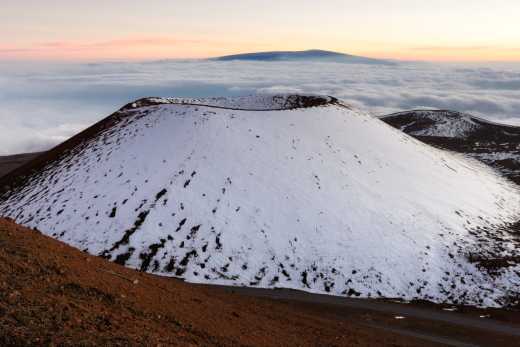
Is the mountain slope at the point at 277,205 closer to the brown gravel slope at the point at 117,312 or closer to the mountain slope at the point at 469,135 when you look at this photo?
the brown gravel slope at the point at 117,312

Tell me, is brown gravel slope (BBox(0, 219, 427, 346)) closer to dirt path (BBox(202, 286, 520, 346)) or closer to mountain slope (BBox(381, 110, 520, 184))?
dirt path (BBox(202, 286, 520, 346))

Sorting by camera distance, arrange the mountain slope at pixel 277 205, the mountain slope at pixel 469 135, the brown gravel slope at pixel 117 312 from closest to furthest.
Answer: the brown gravel slope at pixel 117 312
the mountain slope at pixel 277 205
the mountain slope at pixel 469 135

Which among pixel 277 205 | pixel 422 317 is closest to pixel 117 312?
pixel 422 317

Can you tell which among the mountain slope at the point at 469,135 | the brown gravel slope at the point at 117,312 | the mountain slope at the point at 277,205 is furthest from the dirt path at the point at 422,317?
the mountain slope at the point at 469,135

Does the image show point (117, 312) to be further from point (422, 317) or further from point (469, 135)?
point (469, 135)

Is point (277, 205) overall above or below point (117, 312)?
below

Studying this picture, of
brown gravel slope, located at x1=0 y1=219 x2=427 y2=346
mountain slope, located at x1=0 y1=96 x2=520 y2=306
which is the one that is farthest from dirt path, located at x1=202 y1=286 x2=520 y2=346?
brown gravel slope, located at x1=0 y1=219 x2=427 y2=346

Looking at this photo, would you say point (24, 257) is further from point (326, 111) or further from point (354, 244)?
point (326, 111)
